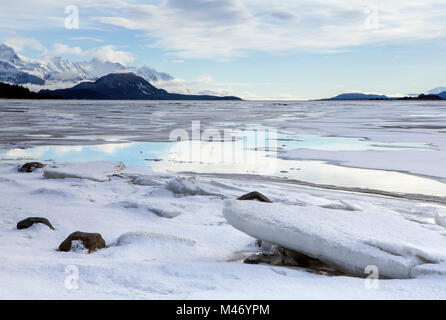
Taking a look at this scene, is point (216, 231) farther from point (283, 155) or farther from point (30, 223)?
point (283, 155)

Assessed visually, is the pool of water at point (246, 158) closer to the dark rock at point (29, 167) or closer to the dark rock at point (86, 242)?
the dark rock at point (29, 167)

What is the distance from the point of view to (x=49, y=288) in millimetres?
3025

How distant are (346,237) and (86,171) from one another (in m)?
6.19

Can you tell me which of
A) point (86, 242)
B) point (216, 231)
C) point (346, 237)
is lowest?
point (216, 231)

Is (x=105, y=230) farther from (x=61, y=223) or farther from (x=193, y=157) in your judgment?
(x=193, y=157)

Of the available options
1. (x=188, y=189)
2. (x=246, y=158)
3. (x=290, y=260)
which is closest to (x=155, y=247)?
(x=290, y=260)

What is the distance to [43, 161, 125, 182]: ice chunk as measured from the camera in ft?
26.8

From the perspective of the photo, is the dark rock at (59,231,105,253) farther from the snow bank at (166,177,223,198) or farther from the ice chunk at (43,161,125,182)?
the ice chunk at (43,161,125,182)

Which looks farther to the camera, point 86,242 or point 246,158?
point 246,158

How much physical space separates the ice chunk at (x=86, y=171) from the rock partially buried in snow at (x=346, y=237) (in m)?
4.68

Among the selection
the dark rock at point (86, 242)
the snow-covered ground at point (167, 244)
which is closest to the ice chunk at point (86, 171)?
the snow-covered ground at point (167, 244)

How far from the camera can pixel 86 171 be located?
8.63 metres

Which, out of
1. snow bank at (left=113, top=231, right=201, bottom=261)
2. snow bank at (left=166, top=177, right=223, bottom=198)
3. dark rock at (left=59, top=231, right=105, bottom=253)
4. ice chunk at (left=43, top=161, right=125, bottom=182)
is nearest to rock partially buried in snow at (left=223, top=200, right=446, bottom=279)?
snow bank at (left=113, top=231, right=201, bottom=261)

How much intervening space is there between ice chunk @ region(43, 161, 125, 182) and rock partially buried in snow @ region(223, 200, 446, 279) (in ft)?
15.4
